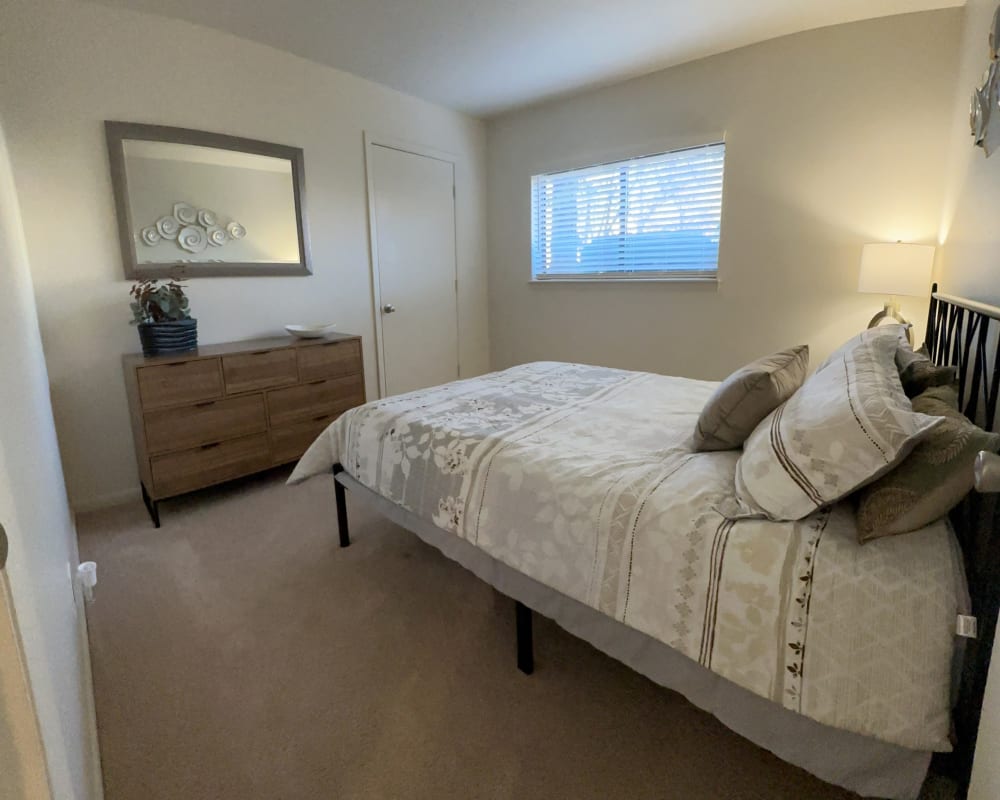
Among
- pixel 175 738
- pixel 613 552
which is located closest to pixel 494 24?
pixel 613 552

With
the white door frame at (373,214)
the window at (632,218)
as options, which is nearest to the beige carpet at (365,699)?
the white door frame at (373,214)

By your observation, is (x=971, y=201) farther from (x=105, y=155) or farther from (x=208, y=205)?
(x=105, y=155)

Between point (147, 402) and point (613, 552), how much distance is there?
229 cm

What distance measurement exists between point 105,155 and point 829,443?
3310mm

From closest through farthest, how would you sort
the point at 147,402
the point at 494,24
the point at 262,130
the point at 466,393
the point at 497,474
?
the point at 497,474 → the point at 466,393 → the point at 147,402 → the point at 494,24 → the point at 262,130

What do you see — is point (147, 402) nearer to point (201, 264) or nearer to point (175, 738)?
point (201, 264)

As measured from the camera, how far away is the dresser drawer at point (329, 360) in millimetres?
2922

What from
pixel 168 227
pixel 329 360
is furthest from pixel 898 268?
pixel 168 227

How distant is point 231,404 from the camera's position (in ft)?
8.66

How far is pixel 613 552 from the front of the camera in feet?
3.98

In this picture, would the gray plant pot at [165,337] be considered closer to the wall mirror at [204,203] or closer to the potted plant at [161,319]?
the potted plant at [161,319]

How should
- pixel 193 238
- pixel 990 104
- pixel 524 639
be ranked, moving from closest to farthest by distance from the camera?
pixel 524 639
pixel 990 104
pixel 193 238

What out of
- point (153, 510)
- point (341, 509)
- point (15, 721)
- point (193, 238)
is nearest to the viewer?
point (15, 721)

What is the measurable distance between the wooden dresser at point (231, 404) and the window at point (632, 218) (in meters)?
1.88
